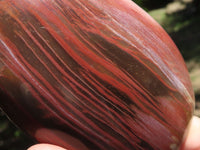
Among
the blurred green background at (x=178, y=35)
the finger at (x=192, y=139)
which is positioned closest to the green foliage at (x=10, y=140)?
the blurred green background at (x=178, y=35)

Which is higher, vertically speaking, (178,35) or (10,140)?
(10,140)

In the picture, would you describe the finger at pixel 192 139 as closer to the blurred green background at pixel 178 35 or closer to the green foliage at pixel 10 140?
the blurred green background at pixel 178 35

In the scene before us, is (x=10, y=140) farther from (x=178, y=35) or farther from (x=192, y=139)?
(x=178, y=35)

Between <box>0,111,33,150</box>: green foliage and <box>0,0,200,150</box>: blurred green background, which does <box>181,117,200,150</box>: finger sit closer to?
<box>0,0,200,150</box>: blurred green background

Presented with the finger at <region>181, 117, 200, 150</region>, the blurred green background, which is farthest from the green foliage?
the finger at <region>181, 117, 200, 150</region>

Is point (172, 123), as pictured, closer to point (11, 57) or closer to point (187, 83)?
point (187, 83)

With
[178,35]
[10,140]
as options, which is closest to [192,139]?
[10,140]

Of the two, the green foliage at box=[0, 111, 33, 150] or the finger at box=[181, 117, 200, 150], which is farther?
the green foliage at box=[0, 111, 33, 150]

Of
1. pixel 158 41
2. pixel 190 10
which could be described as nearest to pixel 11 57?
pixel 158 41

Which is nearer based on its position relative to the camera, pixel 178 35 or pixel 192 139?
pixel 192 139
